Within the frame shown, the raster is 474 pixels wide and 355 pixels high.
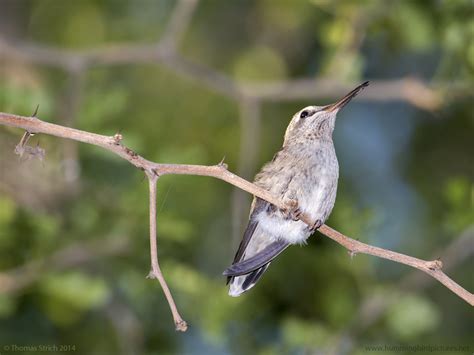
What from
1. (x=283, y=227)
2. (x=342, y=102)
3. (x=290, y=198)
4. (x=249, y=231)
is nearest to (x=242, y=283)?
(x=249, y=231)

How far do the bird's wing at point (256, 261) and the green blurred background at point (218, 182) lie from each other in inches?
26.8

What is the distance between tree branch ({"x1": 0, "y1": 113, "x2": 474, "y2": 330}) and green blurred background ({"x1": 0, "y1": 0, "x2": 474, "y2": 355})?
1329mm

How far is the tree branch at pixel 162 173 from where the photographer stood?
2729mm

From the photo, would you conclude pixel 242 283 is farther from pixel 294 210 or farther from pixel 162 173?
pixel 162 173

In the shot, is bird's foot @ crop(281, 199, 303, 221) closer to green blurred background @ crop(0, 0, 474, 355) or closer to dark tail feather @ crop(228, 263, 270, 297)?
dark tail feather @ crop(228, 263, 270, 297)

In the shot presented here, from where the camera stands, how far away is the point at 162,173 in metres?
2.97

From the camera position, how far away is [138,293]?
6.68 metres

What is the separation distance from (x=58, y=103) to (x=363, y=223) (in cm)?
253

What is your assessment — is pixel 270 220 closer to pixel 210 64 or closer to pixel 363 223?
pixel 363 223

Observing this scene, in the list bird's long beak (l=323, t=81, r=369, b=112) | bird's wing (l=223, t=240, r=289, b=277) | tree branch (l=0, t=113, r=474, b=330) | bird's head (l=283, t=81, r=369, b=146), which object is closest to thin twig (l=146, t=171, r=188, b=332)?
tree branch (l=0, t=113, r=474, b=330)

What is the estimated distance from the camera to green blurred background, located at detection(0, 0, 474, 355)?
20.3ft

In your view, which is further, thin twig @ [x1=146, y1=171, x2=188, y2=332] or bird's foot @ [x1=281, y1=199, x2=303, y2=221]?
bird's foot @ [x1=281, y1=199, x2=303, y2=221]

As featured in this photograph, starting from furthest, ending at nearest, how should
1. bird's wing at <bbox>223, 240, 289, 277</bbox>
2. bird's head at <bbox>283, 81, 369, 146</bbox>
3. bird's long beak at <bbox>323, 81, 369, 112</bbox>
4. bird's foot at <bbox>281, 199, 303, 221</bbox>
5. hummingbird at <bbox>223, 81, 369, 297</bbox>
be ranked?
1. bird's head at <bbox>283, 81, 369, 146</bbox>
2. hummingbird at <bbox>223, 81, 369, 297</bbox>
3. bird's foot at <bbox>281, 199, 303, 221</bbox>
4. bird's long beak at <bbox>323, 81, 369, 112</bbox>
5. bird's wing at <bbox>223, 240, 289, 277</bbox>

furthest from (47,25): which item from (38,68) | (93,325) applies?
(93,325)
